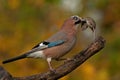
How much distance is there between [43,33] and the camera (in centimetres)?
1216

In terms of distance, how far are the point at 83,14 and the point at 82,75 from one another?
5.92ft

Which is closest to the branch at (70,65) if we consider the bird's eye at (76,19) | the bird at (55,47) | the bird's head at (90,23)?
the bird's head at (90,23)

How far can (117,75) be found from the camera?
12227mm

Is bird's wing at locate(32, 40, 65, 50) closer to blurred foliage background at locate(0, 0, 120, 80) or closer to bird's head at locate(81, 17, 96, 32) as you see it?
bird's head at locate(81, 17, 96, 32)

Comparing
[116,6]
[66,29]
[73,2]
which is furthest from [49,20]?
[66,29]

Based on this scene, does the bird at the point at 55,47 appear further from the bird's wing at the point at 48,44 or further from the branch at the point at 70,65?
the branch at the point at 70,65

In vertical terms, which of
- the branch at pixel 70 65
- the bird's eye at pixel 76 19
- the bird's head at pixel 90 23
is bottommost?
the branch at pixel 70 65

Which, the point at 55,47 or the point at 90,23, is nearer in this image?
the point at 90,23

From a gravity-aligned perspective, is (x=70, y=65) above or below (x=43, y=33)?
below

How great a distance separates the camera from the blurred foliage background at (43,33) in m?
11.6

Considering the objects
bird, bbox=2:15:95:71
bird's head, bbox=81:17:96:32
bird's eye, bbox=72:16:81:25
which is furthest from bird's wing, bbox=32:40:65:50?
bird's head, bbox=81:17:96:32

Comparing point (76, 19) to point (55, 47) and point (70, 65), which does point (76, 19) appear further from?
point (70, 65)

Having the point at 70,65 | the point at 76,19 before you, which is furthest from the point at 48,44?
the point at 70,65

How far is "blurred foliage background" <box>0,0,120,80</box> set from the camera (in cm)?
1159
